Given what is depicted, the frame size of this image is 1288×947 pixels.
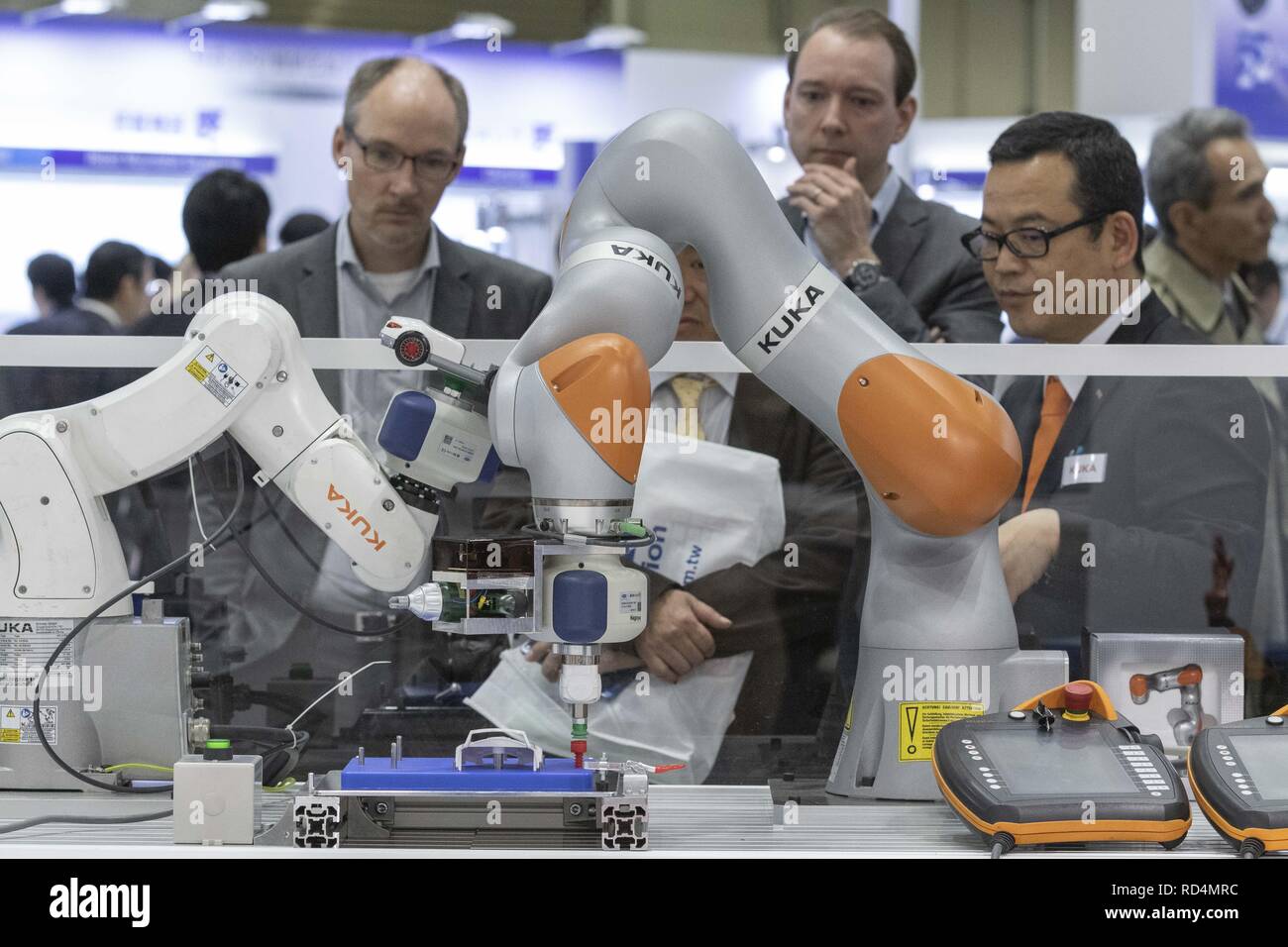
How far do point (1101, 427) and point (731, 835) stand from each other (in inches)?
40.2

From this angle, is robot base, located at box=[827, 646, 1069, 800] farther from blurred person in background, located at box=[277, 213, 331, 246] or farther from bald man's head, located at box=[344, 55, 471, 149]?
blurred person in background, located at box=[277, 213, 331, 246]

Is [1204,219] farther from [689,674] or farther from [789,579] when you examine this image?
[689,674]

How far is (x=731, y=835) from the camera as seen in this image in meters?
1.76

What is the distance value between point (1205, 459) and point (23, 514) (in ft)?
6.03

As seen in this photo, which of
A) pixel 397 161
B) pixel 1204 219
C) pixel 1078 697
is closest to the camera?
pixel 1078 697

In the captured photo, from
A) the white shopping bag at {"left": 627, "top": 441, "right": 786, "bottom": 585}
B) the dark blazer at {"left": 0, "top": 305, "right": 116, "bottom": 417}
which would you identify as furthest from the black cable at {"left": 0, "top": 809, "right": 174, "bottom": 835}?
the white shopping bag at {"left": 627, "top": 441, "right": 786, "bottom": 585}

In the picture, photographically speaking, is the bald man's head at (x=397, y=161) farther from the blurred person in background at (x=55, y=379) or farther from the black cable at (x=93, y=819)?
the black cable at (x=93, y=819)

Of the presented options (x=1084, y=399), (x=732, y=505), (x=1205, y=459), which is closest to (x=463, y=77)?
(x=732, y=505)

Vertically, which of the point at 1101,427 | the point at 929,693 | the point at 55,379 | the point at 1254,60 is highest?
the point at 1254,60

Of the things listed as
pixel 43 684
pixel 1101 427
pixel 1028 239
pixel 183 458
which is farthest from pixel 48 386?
pixel 1101 427

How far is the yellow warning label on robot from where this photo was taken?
1948 mm

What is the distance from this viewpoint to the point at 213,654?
239cm

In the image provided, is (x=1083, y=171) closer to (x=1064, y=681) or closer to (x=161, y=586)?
(x=1064, y=681)

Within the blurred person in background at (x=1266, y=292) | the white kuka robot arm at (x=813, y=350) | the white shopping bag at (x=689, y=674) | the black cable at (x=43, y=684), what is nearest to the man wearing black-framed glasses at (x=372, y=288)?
the white shopping bag at (x=689, y=674)
